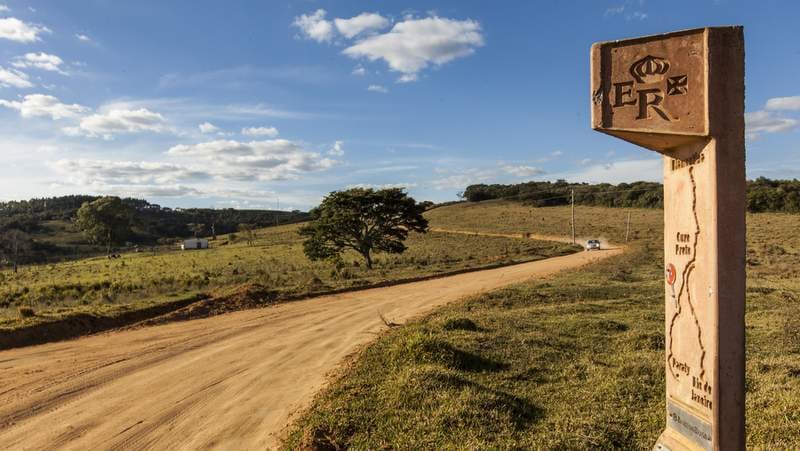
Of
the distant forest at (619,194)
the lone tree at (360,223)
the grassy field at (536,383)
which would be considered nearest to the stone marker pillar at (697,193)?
the grassy field at (536,383)

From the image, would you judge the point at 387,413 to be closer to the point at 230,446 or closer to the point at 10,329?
the point at 230,446

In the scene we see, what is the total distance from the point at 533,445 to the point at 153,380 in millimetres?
6901

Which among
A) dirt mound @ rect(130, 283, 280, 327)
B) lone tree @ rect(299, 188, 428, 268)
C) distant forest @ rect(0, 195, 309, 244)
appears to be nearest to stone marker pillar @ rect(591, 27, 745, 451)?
dirt mound @ rect(130, 283, 280, 327)

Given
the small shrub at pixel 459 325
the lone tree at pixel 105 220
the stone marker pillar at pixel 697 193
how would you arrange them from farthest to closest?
the lone tree at pixel 105 220
the small shrub at pixel 459 325
the stone marker pillar at pixel 697 193

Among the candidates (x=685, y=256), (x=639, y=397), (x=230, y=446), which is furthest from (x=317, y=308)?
(x=685, y=256)

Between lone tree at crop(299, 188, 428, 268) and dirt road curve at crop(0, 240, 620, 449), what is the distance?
53.0 ft

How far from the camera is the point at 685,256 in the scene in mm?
3498

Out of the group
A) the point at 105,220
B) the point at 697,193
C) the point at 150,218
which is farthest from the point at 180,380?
the point at 150,218

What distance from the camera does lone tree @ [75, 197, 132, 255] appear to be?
227ft

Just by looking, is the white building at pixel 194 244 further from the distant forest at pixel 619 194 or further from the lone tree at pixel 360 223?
the distant forest at pixel 619 194

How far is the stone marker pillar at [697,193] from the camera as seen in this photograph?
10.5 feet

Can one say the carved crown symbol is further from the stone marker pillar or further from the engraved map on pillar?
the engraved map on pillar

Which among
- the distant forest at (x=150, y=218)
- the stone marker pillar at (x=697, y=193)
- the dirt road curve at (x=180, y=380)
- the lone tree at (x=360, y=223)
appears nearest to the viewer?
the stone marker pillar at (x=697, y=193)

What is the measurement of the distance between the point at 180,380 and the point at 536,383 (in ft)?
20.1
